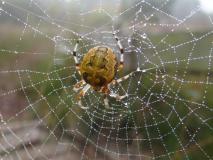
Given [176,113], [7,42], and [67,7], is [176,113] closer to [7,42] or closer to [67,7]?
[67,7]

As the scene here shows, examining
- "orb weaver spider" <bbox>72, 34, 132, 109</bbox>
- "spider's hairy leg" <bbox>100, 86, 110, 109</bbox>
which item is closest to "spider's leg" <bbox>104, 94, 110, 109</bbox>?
"spider's hairy leg" <bbox>100, 86, 110, 109</bbox>

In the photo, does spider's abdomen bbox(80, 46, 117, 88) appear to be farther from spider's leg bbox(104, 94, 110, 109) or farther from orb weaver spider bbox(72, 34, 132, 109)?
spider's leg bbox(104, 94, 110, 109)

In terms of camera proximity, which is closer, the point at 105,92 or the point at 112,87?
the point at 105,92

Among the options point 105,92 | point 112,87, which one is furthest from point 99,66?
point 112,87

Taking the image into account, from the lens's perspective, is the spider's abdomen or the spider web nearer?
the spider's abdomen

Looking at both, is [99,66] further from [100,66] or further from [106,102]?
[106,102]

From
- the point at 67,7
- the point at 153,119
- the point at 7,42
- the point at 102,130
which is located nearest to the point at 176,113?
the point at 153,119

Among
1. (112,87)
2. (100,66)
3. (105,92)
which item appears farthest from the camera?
(112,87)
